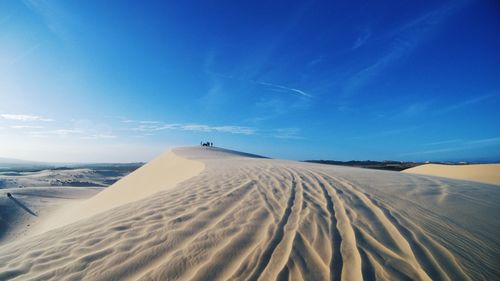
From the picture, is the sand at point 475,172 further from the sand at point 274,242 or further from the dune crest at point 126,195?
the dune crest at point 126,195

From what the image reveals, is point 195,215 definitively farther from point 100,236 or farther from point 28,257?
point 28,257

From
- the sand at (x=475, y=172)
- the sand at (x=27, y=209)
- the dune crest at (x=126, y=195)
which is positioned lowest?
the sand at (x=27, y=209)

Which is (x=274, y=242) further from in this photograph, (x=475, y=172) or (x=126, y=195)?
(x=475, y=172)

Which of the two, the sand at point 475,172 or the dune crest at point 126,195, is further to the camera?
the sand at point 475,172

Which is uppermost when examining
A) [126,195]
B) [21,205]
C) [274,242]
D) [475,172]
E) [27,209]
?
[475,172]

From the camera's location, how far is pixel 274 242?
3012 mm

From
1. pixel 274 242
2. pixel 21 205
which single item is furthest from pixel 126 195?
pixel 274 242

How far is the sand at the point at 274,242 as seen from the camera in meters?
2.48

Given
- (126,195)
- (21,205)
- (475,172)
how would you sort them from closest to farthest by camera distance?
1. (126,195)
2. (21,205)
3. (475,172)

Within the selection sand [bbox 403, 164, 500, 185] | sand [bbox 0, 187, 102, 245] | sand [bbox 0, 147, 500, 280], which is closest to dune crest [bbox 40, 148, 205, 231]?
sand [bbox 0, 187, 102, 245]

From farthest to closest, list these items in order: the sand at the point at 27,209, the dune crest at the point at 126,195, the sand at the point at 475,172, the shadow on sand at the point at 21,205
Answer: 1. the shadow on sand at the point at 21,205
2. the sand at the point at 475,172
3. the sand at the point at 27,209
4. the dune crest at the point at 126,195

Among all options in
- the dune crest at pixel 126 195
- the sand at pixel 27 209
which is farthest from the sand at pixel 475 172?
the sand at pixel 27 209

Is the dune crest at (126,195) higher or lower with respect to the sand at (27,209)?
higher

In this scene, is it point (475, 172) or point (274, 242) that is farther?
point (475, 172)
